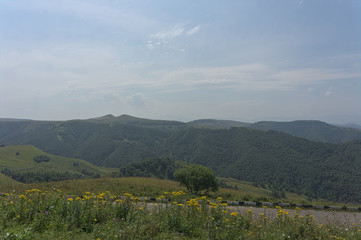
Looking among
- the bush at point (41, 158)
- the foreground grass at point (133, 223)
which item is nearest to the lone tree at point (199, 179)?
the foreground grass at point (133, 223)

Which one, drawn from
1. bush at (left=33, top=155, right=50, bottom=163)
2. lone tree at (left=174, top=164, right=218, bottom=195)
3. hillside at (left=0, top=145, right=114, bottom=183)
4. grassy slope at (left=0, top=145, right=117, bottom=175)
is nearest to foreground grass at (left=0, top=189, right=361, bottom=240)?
lone tree at (left=174, top=164, right=218, bottom=195)

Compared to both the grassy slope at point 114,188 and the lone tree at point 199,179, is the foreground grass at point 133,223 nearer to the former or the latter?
the grassy slope at point 114,188

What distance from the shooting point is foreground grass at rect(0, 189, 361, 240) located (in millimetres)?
5789

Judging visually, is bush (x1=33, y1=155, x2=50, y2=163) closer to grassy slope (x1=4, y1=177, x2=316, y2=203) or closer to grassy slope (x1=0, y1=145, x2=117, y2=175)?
grassy slope (x1=0, y1=145, x2=117, y2=175)

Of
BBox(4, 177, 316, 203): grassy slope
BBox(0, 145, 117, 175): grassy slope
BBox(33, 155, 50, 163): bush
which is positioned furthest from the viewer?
BBox(33, 155, 50, 163): bush

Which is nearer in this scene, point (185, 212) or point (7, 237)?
point (7, 237)

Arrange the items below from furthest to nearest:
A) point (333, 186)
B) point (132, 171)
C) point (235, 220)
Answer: point (333, 186)
point (132, 171)
point (235, 220)

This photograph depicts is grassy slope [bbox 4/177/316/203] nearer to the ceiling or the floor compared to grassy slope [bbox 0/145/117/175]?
nearer to the ceiling

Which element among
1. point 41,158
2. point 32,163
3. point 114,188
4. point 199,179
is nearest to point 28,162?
point 32,163

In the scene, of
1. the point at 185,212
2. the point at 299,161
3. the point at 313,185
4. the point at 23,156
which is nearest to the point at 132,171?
the point at 185,212

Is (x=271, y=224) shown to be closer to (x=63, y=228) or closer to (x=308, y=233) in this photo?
(x=308, y=233)

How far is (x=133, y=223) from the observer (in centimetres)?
618

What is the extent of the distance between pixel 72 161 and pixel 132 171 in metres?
109

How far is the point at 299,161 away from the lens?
604 feet
